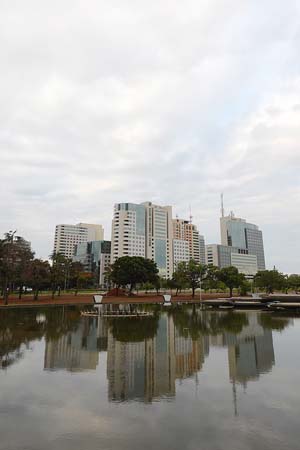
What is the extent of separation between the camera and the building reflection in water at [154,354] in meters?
11.4

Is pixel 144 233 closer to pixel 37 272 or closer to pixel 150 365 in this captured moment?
pixel 37 272

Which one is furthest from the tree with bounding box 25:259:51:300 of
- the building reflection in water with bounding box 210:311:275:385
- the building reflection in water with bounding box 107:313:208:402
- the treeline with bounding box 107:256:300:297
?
the building reflection in water with bounding box 210:311:275:385

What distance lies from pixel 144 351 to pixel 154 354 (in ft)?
2.91

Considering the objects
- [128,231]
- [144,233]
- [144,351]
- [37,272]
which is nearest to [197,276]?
[37,272]

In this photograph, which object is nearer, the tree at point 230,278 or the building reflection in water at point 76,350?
the building reflection in water at point 76,350

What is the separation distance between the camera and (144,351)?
16.8 metres

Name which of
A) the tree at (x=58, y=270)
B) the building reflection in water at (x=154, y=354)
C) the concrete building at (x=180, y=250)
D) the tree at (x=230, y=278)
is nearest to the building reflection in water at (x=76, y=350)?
the building reflection in water at (x=154, y=354)

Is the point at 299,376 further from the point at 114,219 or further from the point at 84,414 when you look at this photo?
the point at 114,219

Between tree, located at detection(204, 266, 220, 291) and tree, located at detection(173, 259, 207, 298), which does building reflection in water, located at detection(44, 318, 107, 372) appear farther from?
tree, located at detection(204, 266, 220, 291)

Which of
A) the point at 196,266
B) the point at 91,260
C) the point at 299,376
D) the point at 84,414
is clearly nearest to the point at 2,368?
the point at 84,414

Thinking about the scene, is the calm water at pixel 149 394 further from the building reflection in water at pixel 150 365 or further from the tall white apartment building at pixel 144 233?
the tall white apartment building at pixel 144 233

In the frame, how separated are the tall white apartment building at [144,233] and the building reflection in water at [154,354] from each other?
134 metres

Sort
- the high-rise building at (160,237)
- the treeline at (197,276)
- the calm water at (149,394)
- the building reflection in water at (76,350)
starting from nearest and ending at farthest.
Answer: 1. the calm water at (149,394)
2. the building reflection in water at (76,350)
3. the treeline at (197,276)
4. the high-rise building at (160,237)

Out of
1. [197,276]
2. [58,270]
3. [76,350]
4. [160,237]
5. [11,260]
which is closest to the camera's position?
[76,350]
